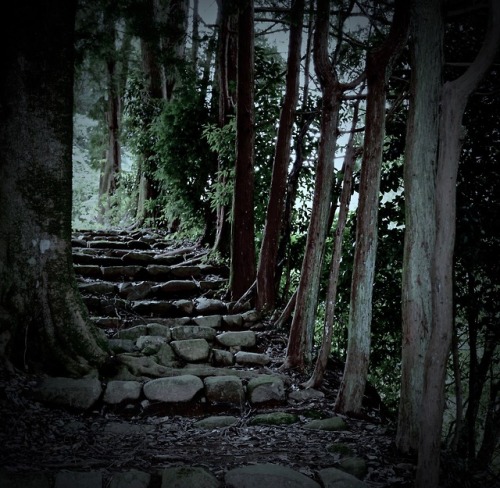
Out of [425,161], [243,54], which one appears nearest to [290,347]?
[425,161]

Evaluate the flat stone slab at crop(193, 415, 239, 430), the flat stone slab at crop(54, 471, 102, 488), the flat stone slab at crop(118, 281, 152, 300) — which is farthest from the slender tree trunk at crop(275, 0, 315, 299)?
the flat stone slab at crop(54, 471, 102, 488)

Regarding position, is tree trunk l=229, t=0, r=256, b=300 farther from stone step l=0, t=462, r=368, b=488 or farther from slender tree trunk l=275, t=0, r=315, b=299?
stone step l=0, t=462, r=368, b=488

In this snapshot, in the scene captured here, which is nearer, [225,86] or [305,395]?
[305,395]

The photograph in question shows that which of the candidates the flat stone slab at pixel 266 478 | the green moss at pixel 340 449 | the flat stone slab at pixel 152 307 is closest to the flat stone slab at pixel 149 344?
the flat stone slab at pixel 152 307

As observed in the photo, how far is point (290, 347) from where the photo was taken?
4816mm

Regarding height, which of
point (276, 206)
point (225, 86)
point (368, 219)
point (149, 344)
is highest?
point (225, 86)

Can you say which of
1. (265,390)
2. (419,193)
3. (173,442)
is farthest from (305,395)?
(419,193)

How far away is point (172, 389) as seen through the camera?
12.3 feet

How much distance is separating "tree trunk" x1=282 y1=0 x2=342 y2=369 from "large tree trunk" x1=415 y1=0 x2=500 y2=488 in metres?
2.09

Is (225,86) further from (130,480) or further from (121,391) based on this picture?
(130,480)

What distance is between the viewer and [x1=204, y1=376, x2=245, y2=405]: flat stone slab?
12.7 ft

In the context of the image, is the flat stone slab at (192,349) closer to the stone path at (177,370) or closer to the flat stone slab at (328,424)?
the stone path at (177,370)

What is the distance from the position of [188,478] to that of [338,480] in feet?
3.35

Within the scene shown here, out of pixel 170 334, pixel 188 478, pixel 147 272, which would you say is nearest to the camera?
pixel 188 478
